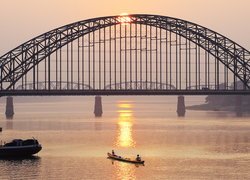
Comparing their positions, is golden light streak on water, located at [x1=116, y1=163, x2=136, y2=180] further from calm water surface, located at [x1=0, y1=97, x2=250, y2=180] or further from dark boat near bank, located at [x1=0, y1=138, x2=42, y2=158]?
dark boat near bank, located at [x1=0, y1=138, x2=42, y2=158]

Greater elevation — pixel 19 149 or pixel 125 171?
pixel 19 149

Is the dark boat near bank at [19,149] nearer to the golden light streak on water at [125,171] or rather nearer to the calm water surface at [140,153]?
the calm water surface at [140,153]

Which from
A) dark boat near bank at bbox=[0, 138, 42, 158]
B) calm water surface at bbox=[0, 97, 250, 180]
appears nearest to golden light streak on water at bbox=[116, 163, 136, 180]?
calm water surface at bbox=[0, 97, 250, 180]

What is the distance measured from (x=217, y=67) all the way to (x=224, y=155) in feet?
202

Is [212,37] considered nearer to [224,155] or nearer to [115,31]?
[115,31]

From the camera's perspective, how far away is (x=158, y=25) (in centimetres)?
17712

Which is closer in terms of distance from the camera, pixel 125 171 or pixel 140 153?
pixel 125 171

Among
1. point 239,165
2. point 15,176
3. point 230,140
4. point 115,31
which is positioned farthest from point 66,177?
point 115,31

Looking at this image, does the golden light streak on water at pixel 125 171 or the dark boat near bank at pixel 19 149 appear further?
the dark boat near bank at pixel 19 149

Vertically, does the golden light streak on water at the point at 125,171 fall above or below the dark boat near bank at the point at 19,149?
below

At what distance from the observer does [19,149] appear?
123125mm

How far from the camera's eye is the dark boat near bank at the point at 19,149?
12250cm

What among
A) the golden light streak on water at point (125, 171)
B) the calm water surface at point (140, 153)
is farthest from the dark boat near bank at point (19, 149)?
the golden light streak on water at point (125, 171)

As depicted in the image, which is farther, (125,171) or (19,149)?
(19,149)
